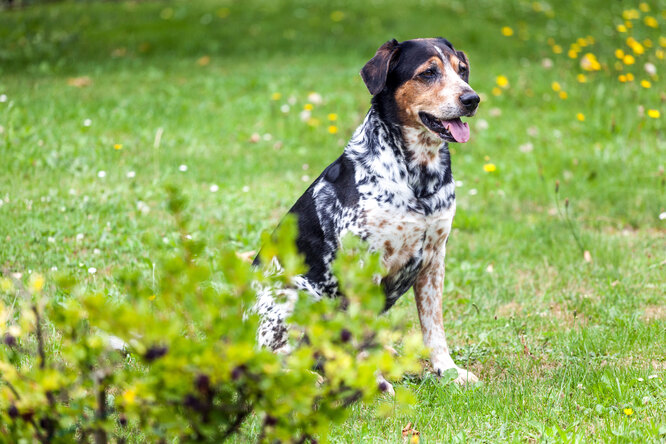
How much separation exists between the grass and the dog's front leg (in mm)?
237

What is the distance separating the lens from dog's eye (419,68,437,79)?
4176 millimetres

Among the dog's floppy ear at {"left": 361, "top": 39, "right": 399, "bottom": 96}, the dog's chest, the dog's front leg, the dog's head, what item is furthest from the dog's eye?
the dog's front leg

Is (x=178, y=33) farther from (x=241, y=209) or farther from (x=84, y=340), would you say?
(x=84, y=340)

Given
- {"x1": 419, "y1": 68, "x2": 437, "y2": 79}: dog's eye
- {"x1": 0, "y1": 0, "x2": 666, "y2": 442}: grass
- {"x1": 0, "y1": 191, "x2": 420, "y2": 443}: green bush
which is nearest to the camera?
{"x1": 0, "y1": 191, "x2": 420, "y2": 443}: green bush

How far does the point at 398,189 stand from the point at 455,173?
3939mm

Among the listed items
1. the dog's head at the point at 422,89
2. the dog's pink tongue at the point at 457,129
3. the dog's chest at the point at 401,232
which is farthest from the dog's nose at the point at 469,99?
the dog's chest at the point at 401,232

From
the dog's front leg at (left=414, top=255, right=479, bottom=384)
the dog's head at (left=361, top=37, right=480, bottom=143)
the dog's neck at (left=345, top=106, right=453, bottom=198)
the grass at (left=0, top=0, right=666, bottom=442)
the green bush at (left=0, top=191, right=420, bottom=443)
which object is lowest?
the grass at (left=0, top=0, right=666, bottom=442)

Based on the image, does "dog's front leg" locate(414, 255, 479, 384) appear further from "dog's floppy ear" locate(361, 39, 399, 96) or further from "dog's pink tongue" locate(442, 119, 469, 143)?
"dog's floppy ear" locate(361, 39, 399, 96)

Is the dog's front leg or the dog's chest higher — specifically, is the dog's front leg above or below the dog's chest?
below

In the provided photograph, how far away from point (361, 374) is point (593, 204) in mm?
5921

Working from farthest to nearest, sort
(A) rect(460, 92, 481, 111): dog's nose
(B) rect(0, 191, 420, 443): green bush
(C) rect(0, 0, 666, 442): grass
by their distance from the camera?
(A) rect(460, 92, 481, 111): dog's nose, (C) rect(0, 0, 666, 442): grass, (B) rect(0, 191, 420, 443): green bush

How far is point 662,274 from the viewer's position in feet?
18.1

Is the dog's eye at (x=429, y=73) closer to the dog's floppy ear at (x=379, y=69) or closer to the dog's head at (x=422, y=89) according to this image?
the dog's head at (x=422, y=89)

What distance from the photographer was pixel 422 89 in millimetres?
4137
